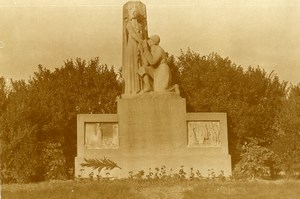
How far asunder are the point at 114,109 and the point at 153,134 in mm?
4914

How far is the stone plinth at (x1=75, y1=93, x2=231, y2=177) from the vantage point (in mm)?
16562

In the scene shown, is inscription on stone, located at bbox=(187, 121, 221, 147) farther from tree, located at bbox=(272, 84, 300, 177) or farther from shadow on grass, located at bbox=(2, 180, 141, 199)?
shadow on grass, located at bbox=(2, 180, 141, 199)

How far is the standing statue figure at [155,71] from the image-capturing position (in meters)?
17.6

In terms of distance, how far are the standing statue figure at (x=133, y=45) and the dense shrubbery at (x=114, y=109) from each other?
332cm

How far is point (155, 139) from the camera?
54.9 ft

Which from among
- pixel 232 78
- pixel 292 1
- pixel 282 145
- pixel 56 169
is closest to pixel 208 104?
pixel 232 78

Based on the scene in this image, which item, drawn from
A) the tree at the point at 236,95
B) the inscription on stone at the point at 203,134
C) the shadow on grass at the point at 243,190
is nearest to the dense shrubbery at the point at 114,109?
the tree at the point at 236,95

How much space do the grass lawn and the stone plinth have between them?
6.27 feet

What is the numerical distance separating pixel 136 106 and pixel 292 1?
6.58 m

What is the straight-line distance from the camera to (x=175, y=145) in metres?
16.8

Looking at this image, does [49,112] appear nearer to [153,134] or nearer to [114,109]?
[114,109]

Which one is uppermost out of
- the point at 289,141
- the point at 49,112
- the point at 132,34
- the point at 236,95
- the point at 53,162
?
the point at 132,34

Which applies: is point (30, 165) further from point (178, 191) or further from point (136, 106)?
point (178, 191)

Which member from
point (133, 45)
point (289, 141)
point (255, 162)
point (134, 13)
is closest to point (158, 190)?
point (133, 45)
